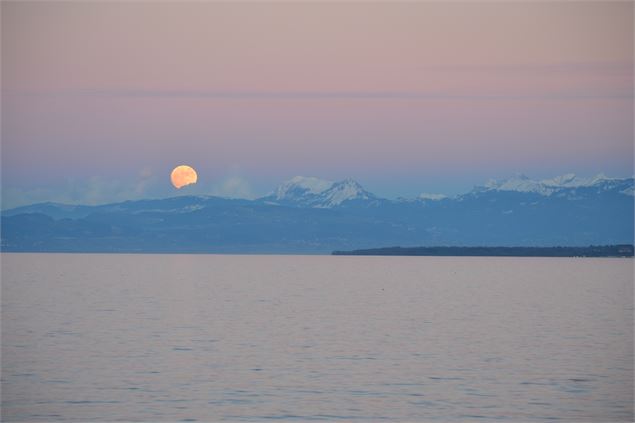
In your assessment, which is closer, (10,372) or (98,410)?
(98,410)

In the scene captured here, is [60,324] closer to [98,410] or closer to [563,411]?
[98,410]

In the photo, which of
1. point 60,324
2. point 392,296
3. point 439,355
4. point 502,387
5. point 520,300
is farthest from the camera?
point 392,296

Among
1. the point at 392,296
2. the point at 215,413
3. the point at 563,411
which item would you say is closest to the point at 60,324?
the point at 215,413

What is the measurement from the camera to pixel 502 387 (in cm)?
4188

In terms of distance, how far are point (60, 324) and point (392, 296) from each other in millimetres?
48302

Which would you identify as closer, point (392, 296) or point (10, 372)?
point (10, 372)

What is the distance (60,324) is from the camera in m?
67.1

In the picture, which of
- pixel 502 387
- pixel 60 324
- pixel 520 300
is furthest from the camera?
pixel 520 300

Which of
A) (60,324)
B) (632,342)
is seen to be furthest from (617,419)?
(60,324)

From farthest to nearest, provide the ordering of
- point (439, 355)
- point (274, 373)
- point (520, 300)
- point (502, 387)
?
point (520, 300) → point (439, 355) → point (274, 373) → point (502, 387)

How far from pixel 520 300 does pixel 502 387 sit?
200ft

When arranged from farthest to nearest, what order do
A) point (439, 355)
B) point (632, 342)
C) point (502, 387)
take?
point (632, 342), point (439, 355), point (502, 387)

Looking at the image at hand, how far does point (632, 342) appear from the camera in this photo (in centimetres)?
5875

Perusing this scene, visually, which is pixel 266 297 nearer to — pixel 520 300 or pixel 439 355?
pixel 520 300
